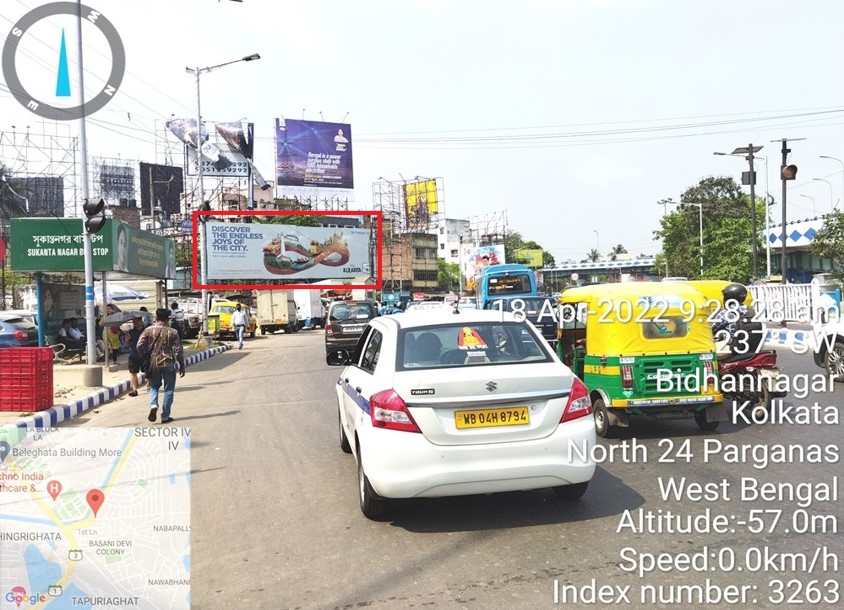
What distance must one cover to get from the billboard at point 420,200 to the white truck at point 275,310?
41.5 meters

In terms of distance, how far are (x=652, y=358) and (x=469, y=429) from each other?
374 centimetres

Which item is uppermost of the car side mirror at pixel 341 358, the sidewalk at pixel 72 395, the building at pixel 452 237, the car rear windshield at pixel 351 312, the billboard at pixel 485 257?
the building at pixel 452 237

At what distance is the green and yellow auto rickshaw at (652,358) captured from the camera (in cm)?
827

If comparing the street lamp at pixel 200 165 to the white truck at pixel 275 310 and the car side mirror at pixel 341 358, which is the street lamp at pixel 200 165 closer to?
the white truck at pixel 275 310

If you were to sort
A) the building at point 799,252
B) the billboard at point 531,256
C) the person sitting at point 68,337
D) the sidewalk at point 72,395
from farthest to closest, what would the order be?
the billboard at point 531,256 → the building at point 799,252 → the person sitting at point 68,337 → the sidewalk at point 72,395

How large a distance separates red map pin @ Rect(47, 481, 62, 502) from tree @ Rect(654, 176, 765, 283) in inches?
2034

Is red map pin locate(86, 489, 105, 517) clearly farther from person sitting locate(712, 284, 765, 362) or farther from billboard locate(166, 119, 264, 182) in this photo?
billboard locate(166, 119, 264, 182)

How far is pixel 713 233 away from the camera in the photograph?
55.7 meters

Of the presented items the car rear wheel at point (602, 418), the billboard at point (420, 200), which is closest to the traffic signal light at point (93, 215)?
the car rear wheel at point (602, 418)

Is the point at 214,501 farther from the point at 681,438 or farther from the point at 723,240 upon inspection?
the point at 723,240

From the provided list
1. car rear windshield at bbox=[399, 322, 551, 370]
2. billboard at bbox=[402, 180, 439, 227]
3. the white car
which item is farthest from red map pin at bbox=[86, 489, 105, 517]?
billboard at bbox=[402, 180, 439, 227]

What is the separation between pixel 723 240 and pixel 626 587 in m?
54.2

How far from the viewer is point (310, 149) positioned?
62.5 meters

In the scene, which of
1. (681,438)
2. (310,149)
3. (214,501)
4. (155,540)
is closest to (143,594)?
(155,540)
